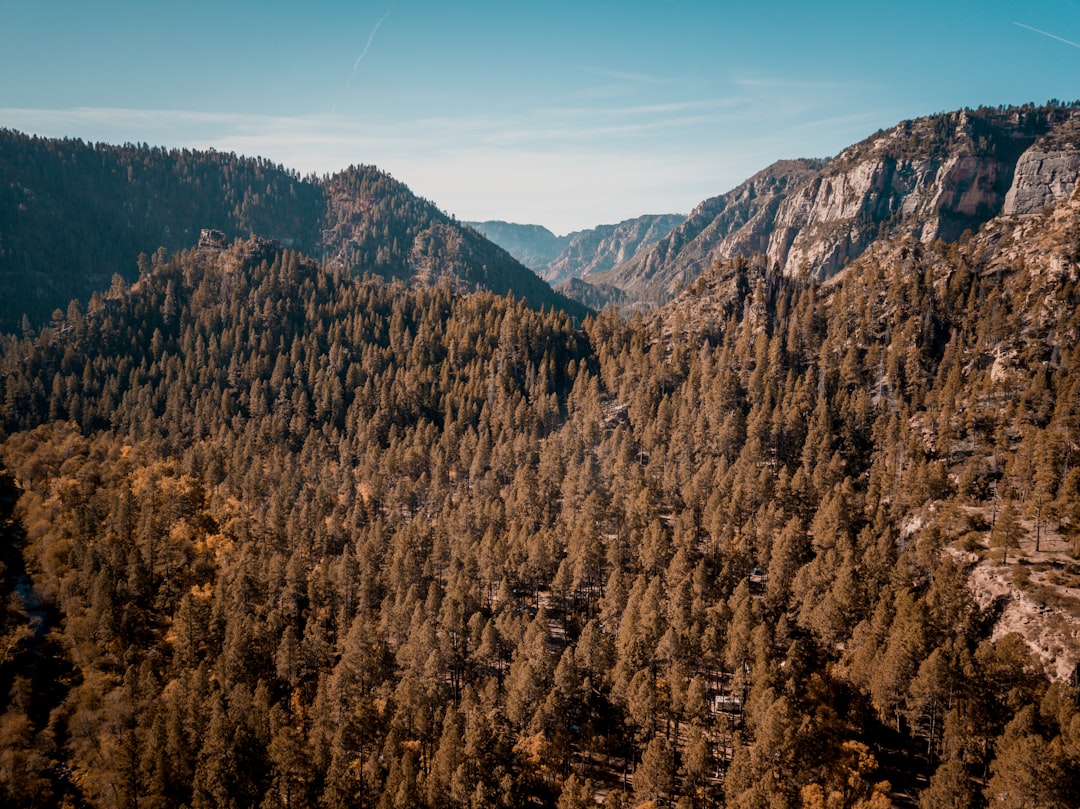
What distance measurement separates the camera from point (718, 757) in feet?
226

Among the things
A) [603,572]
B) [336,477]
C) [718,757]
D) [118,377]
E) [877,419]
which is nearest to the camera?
[718,757]

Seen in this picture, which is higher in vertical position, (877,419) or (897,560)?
(877,419)

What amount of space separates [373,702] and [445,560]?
1220 inches

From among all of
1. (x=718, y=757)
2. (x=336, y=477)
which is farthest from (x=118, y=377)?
(x=718, y=757)

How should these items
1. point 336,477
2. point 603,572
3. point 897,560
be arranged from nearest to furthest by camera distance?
point 897,560, point 603,572, point 336,477

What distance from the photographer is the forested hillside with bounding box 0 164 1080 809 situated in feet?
217

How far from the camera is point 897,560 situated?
281 feet

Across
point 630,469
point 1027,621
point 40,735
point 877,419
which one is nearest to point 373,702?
point 40,735

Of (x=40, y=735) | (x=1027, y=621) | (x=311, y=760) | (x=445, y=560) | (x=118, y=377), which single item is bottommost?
(x=40, y=735)

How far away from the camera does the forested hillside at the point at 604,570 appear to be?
217 ft

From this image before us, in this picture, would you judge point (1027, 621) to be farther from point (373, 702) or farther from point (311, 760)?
point (311, 760)

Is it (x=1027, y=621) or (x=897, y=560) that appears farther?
(x=897, y=560)

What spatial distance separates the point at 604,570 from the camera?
3994 inches

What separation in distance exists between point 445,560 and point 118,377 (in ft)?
483
